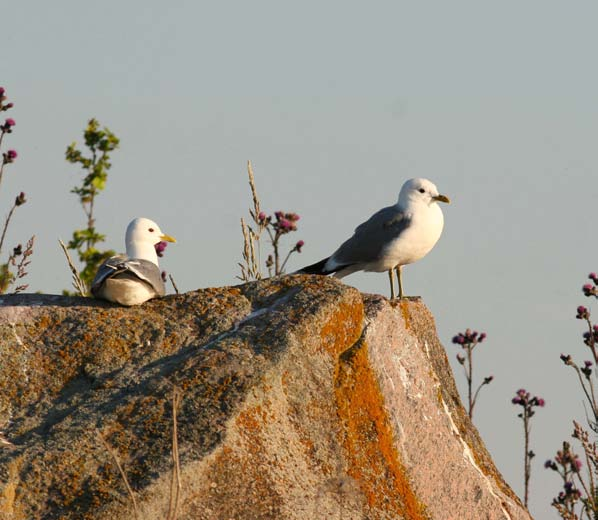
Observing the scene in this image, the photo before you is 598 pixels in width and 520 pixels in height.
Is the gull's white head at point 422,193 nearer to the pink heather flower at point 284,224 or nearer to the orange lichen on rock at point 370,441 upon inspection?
the pink heather flower at point 284,224

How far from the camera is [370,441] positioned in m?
5.82

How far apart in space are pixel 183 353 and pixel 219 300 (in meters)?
0.51

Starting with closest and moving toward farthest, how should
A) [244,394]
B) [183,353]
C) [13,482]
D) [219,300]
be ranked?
[13,482]
[244,394]
[183,353]
[219,300]

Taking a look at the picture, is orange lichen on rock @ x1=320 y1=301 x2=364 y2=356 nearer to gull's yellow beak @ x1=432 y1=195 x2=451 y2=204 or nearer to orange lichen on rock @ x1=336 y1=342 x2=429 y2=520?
orange lichen on rock @ x1=336 y1=342 x2=429 y2=520

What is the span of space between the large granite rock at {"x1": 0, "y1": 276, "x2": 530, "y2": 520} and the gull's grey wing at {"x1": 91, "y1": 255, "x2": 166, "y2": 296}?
0.49 ft

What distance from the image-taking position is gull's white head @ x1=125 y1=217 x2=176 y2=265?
763cm

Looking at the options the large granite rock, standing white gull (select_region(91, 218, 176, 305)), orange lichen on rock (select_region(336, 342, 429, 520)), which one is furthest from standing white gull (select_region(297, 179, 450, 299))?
orange lichen on rock (select_region(336, 342, 429, 520))

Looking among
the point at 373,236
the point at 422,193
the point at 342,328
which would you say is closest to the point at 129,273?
the point at 342,328

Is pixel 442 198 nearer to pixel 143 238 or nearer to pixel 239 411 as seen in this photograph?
pixel 143 238

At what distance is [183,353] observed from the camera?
589cm

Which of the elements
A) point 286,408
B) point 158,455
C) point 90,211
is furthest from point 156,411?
point 90,211

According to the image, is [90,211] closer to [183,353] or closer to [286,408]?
[183,353]

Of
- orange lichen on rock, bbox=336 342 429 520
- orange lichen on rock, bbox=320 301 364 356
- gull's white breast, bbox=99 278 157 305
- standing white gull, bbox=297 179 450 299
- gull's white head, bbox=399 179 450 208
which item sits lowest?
orange lichen on rock, bbox=336 342 429 520

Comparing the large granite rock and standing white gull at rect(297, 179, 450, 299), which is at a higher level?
standing white gull at rect(297, 179, 450, 299)
